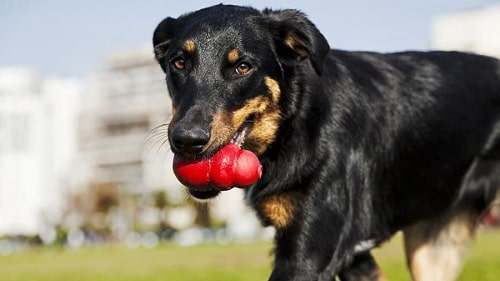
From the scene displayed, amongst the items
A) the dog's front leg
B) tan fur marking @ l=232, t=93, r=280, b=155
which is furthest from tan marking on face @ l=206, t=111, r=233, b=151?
the dog's front leg

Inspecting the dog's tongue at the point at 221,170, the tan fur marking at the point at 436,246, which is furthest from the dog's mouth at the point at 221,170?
the tan fur marking at the point at 436,246

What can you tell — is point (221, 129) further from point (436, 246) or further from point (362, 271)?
point (436, 246)

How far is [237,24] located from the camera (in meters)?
6.30

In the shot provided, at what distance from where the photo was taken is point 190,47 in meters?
6.13

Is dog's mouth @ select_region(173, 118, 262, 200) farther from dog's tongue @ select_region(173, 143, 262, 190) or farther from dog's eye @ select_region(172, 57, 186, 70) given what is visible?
dog's eye @ select_region(172, 57, 186, 70)

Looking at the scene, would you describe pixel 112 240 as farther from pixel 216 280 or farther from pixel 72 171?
pixel 216 280

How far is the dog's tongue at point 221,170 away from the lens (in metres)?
5.82

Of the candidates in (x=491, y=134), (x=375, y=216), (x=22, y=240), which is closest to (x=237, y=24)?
(x=375, y=216)

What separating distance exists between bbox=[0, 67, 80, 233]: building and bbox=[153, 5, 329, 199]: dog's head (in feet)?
491

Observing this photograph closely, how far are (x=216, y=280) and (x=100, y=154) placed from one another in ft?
461

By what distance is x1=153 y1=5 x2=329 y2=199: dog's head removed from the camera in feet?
19.1

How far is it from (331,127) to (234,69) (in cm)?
92

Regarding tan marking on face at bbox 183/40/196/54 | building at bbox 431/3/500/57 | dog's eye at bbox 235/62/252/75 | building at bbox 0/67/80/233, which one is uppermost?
tan marking on face at bbox 183/40/196/54

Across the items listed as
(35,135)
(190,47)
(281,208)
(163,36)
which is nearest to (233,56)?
(190,47)
